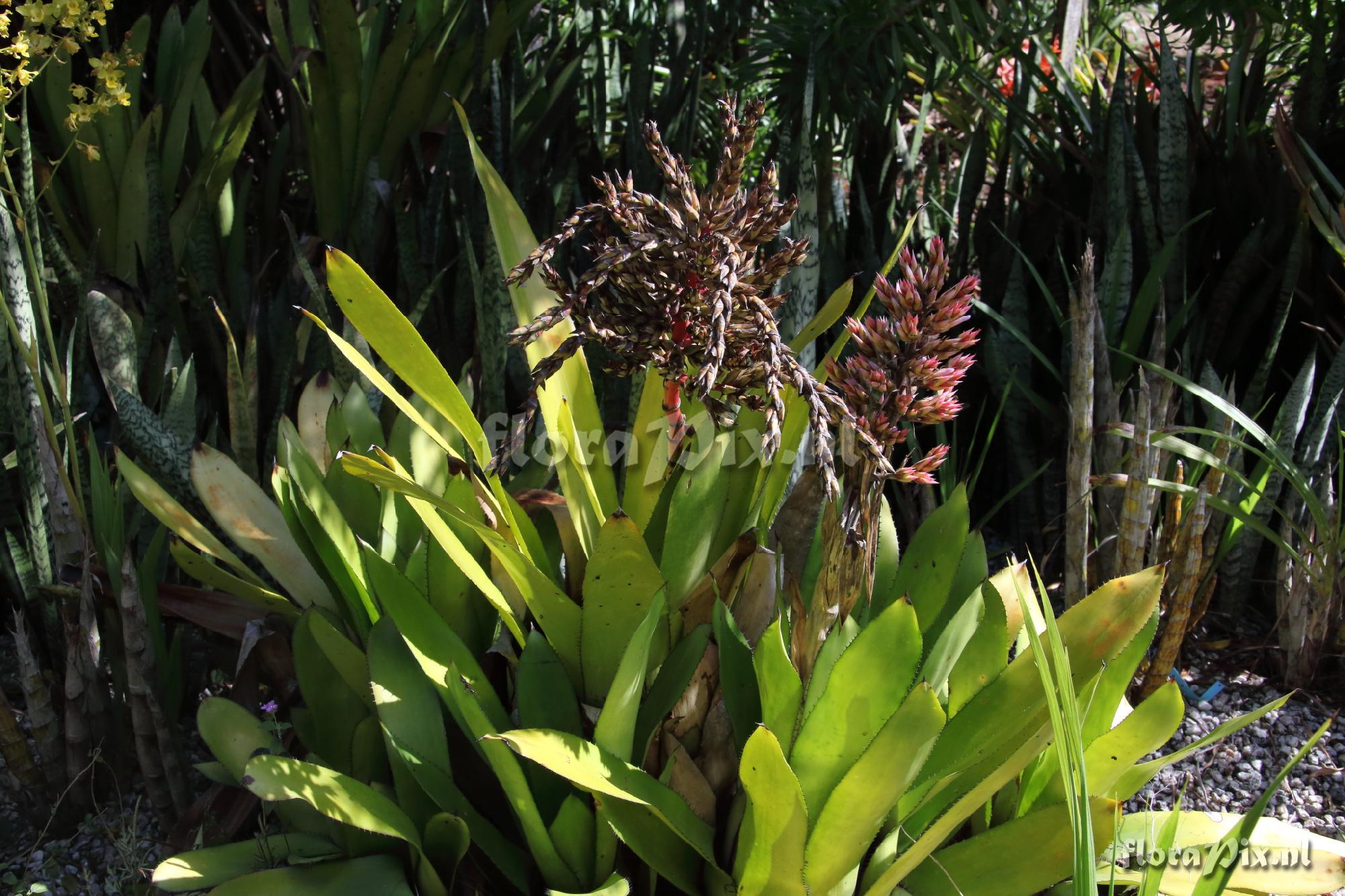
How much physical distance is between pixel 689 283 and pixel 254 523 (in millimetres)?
767

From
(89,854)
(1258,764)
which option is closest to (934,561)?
(1258,764)

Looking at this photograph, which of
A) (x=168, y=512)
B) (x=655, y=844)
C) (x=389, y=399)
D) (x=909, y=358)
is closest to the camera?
(x=909, y=358)

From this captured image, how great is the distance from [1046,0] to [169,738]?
3646mm

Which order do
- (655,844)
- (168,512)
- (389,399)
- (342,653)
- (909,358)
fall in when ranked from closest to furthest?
(909,358), (655,844), (342,653), (168,512), (389,399)

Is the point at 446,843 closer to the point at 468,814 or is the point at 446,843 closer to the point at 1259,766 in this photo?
the point at 468,814

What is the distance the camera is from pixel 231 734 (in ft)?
3.97

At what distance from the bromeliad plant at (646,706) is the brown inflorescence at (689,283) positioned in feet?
0.59

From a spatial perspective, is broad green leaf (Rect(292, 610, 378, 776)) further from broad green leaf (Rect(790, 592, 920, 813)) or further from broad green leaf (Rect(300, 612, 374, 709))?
broad green leaf (Rect(790, 592, 920, 813))

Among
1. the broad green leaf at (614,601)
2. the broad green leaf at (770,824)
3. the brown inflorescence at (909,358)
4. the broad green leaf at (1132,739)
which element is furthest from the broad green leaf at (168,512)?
the broad green leaf at (1132,739)

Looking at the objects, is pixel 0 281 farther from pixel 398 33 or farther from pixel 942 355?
pixel 942 355

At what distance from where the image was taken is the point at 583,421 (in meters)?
1.22

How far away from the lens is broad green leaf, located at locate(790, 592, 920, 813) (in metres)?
0.92

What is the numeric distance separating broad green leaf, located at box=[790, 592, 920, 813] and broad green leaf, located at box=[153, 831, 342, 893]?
528mm

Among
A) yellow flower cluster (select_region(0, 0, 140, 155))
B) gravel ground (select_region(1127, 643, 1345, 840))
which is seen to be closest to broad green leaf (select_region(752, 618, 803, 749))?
gravel ground (select_region(1127, 643, 1345, 840))
